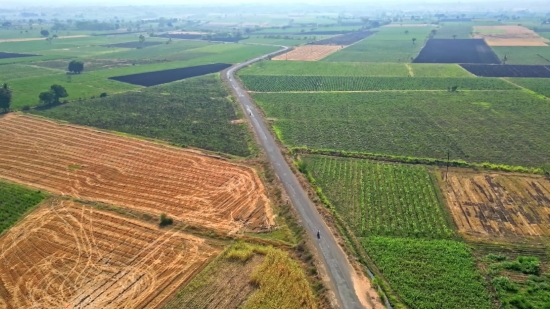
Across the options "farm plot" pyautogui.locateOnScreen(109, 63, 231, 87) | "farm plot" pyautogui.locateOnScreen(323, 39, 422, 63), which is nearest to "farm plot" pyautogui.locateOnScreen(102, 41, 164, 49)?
"farm plot" pyautogui.locateOnScreen(109, 63, 231, 87)

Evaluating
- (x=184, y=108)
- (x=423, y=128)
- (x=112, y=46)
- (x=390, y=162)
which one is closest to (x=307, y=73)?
(x=184, y=108)

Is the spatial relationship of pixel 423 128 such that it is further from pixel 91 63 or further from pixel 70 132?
pixel 91 63

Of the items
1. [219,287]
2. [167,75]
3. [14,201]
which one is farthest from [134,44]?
[219,287]

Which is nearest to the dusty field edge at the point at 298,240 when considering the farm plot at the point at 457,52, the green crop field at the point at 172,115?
the green crop field at the point at 172,115

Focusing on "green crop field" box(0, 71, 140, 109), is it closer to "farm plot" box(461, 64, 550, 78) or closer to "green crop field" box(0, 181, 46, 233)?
"green crop field" box(0, 181, 46, 233)

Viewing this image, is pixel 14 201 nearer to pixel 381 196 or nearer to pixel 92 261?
pixel 92 261

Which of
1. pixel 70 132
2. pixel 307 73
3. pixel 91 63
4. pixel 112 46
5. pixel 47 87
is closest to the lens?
pixel 70 132
